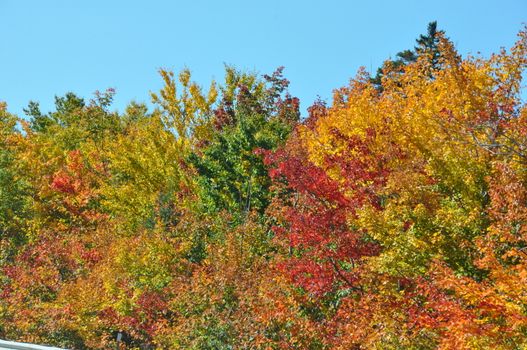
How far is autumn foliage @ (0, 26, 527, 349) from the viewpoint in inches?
510

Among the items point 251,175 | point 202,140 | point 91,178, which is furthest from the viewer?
point 91,178

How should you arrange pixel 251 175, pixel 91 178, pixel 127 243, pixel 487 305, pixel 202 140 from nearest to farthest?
pixel 487 305 → pixel 127 243 → pixel 251 175 → pixel 202 140 → pixel 91 178

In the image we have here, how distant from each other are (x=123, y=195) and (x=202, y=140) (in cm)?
547

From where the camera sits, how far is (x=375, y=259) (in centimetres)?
1441

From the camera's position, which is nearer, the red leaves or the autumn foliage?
the autumn foliage

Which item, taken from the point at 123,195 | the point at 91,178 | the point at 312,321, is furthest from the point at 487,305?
the point at 91,178

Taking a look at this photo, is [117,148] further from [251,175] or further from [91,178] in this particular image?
[251,175]

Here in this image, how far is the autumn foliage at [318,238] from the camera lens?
13.0 m

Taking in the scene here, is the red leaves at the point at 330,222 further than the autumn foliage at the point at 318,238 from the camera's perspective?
Yes

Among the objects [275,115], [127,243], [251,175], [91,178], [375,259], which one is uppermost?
[275,115]

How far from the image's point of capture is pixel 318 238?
1792 centimetres

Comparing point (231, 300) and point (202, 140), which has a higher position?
point (202, 140)

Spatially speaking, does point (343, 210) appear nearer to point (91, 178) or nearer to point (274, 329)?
point (274, 329)

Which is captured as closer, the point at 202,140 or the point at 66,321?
the point at 66,321
